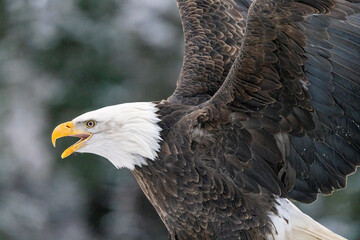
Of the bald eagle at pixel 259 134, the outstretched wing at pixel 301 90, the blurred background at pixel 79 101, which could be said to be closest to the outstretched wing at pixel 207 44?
the bald eagle at pixel 259 134

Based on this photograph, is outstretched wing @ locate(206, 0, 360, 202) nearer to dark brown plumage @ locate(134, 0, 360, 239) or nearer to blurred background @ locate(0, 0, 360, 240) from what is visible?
dark brown plumage @ locate(134, 0, 360, 239)

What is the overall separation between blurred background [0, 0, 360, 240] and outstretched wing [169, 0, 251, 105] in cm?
194

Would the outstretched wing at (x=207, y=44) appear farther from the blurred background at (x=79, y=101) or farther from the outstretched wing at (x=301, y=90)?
the blurred background at (x=79, y=101)

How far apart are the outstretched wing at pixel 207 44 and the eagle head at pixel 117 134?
1.63ft

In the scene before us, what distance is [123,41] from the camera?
7172 mm

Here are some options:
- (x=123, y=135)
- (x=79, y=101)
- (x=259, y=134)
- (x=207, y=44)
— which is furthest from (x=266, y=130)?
(x=79, y=101)

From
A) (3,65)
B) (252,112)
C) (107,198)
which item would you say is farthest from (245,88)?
(3,65)

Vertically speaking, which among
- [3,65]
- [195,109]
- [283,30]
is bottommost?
[3,65]

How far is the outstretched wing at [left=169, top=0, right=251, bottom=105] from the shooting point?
4.36 meters

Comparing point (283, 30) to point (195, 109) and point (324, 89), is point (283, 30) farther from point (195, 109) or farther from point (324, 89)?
point (195, 109)

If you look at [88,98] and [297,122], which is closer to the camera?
[297,122]

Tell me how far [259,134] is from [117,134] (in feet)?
2.38

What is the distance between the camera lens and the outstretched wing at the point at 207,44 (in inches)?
172

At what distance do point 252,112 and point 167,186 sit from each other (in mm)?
570
